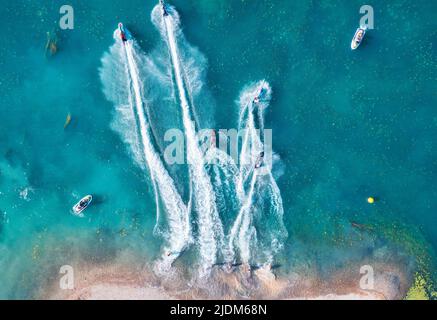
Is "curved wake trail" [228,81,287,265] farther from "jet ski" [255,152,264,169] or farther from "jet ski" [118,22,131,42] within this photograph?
"jet ski" [118,22,131,42]

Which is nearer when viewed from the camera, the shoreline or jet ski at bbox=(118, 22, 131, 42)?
jet ski at bbox=(118, 22, 131, 42)

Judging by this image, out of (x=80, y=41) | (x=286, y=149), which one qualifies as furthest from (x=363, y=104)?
(x=80, y=41)

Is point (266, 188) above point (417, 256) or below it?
above

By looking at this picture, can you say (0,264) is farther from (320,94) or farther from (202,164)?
(320,94)

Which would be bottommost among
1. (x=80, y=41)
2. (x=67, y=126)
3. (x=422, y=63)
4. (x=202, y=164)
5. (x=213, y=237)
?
(x=213, y=237)

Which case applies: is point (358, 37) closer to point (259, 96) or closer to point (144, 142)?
point (259, 96)

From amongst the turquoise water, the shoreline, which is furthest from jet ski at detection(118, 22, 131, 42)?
the shoreline
